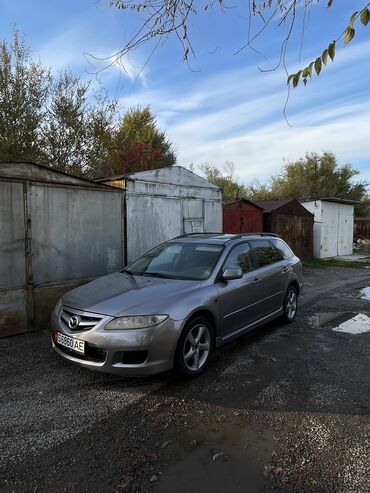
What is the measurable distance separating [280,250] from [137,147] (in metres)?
15.6

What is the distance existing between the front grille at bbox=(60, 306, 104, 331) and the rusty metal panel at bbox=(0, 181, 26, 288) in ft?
6.89

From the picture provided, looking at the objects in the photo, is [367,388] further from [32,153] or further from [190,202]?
[32,153]

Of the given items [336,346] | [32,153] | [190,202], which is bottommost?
[336,346]

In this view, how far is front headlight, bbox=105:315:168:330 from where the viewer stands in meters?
3.88

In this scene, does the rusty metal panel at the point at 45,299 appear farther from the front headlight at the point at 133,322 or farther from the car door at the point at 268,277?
the car door at the point at 268,277

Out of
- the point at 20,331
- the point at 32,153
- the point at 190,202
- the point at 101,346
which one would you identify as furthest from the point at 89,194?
the point at 32,153

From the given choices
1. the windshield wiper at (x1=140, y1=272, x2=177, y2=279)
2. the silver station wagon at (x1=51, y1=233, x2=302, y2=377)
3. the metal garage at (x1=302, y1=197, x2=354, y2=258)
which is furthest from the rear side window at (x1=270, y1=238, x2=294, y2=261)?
the metal garage at (x1=302, y1=197, x2=354, y2=258)

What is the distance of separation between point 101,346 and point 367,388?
9.30 feet

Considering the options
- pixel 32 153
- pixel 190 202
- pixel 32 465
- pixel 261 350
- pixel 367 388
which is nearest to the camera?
pixel 32 465

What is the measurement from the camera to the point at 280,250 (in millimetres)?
6883

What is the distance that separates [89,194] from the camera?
23.9ft

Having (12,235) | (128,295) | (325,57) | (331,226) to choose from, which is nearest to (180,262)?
(128,295)

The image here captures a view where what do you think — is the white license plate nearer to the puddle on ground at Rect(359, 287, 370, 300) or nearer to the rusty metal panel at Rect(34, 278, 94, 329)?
the rusty metal panel at Rect(34, 278, 94, 329)

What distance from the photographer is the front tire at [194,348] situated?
163 inches
